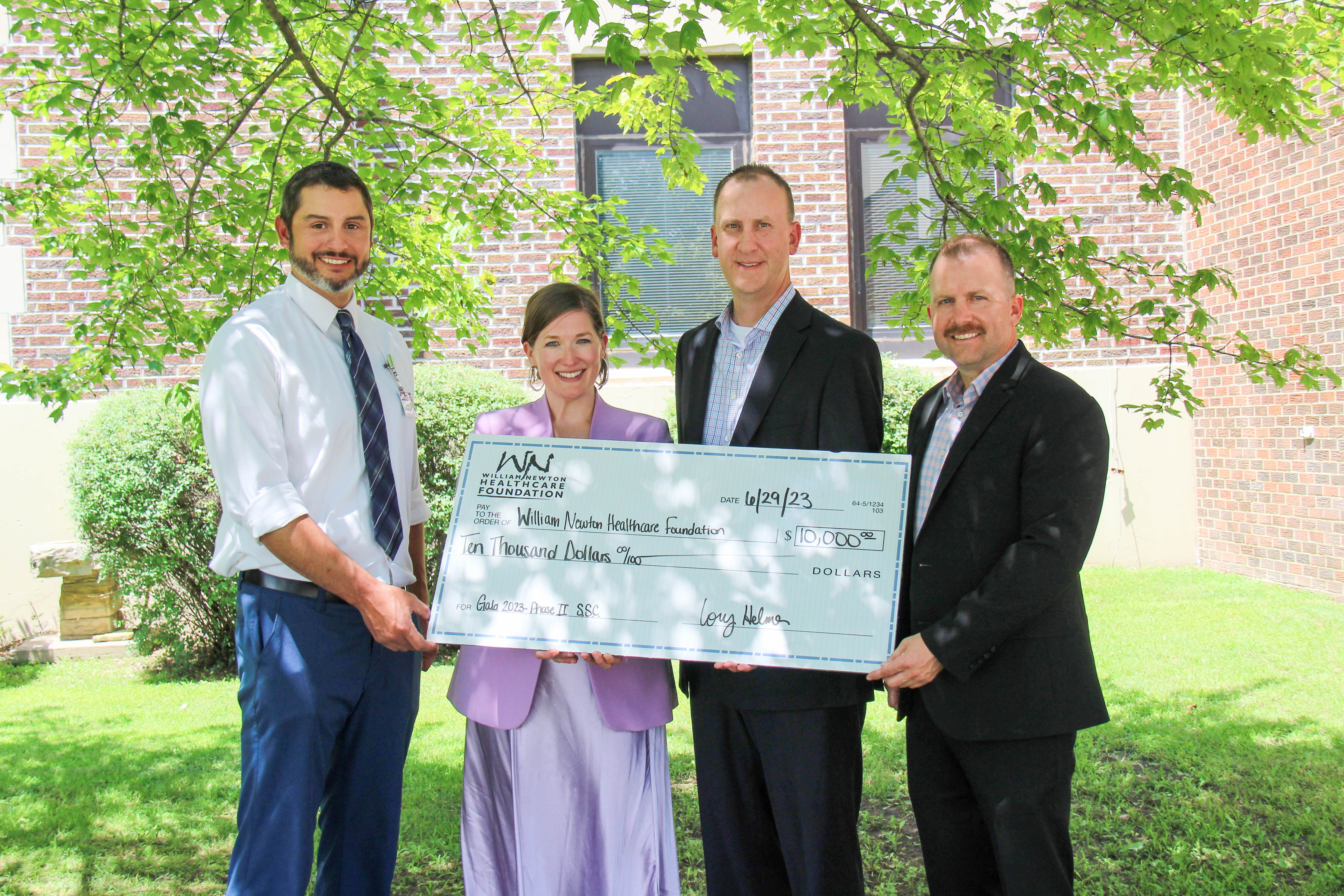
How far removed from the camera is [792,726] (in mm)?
2701

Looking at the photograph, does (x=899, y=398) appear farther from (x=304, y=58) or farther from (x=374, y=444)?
(x=374, y=444)

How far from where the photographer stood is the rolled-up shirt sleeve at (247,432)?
252 cm

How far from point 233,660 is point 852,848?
20.8 feet

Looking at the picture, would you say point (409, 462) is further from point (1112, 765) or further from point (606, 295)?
point (1112, 765)

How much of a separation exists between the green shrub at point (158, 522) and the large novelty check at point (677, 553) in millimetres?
5079

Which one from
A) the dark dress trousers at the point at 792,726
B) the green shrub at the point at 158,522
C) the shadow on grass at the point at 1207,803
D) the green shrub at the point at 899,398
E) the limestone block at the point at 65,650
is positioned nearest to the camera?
the dark dress trousers at the point at 792,726

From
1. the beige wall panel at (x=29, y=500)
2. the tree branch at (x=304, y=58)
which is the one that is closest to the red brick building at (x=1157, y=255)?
the beige wall panel at (x=29, y=500)

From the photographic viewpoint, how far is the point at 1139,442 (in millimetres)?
9383

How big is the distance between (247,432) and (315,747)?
36.0 inches

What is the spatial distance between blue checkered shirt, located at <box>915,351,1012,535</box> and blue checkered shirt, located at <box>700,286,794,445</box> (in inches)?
22.7

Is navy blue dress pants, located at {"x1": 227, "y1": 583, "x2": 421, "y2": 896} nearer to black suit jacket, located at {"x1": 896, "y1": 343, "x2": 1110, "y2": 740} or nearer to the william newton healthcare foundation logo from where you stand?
the william newton healthcare foundation logo

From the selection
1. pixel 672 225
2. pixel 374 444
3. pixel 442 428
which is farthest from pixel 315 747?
pixel 672 225

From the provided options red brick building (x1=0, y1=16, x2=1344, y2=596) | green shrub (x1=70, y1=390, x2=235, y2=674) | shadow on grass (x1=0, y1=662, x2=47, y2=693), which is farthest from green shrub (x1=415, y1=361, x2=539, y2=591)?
shadow on grass (x1=0, y1=662, x2=47, y2=693)

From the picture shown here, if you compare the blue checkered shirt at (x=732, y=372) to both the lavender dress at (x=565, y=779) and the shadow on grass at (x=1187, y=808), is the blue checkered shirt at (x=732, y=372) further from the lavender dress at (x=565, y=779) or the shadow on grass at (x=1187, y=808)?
the shadow on grass at (x=1187, y=808)
